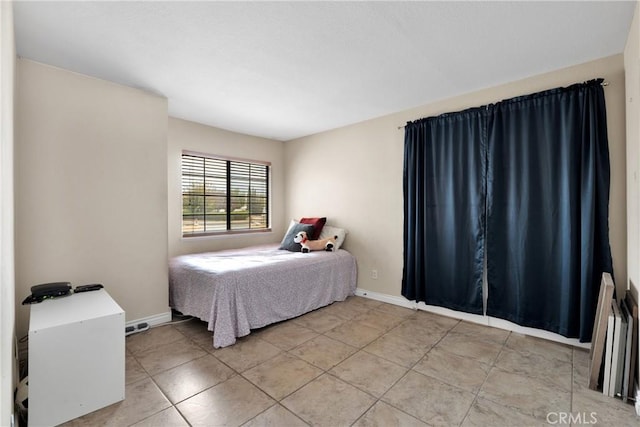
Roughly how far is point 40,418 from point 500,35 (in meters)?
3.65

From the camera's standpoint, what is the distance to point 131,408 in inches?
69.6

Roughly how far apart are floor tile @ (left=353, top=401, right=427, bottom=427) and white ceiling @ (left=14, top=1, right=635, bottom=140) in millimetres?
2391

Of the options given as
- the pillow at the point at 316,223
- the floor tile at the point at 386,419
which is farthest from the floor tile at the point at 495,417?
the pillow at the point at 316,223

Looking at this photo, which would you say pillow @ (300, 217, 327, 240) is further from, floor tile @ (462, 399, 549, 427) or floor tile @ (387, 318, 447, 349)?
floor tile @ (462, 399, 549, 427)

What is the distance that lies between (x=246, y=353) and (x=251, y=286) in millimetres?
592

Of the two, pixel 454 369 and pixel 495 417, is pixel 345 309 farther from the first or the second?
pixel 495 417

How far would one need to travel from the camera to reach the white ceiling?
70.2 inches

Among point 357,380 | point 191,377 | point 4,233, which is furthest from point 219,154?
point 357,380

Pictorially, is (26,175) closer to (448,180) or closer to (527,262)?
(448,180)

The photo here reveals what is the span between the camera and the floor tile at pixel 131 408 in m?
1.66

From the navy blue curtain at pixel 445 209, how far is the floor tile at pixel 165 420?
255cm

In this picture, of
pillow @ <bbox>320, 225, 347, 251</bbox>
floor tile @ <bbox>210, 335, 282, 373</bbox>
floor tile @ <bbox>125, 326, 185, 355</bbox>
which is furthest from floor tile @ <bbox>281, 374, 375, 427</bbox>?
pillow @ <bbox>320, 225, 347, 251</bbox>

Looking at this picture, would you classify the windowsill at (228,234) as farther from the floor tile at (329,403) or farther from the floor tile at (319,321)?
the floor tile at (329,403)

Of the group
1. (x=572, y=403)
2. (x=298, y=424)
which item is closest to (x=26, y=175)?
(x=298, y=424)
